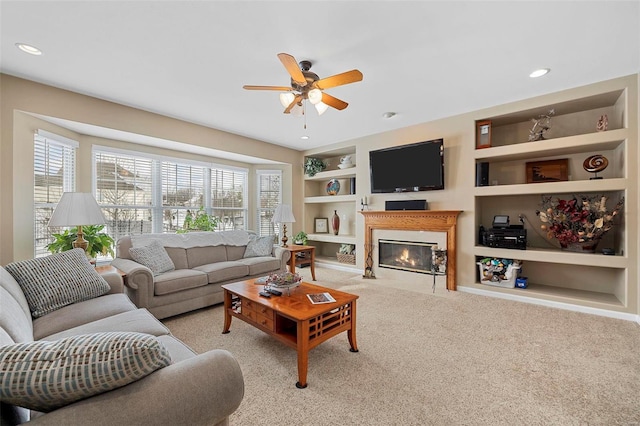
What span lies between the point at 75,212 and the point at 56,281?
0.81 meters

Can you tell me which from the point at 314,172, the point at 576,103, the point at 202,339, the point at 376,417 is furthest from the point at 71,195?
the point at 576,103

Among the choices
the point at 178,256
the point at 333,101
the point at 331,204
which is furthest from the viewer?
the point at 331,204

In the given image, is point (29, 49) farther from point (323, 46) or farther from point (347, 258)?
point (347, 258)

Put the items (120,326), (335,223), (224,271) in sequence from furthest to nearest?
(335,223)
(224,271)
(120,326)

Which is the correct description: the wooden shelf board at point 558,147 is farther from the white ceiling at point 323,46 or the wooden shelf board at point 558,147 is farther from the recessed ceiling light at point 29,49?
the recessed ceiling light at point 29,49

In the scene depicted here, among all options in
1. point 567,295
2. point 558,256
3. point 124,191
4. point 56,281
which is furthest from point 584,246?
point 124,191

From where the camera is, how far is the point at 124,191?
4.20 meters

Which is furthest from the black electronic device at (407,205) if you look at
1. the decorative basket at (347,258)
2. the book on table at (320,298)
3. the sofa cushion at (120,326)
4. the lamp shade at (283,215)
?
the sofa cushion at (120,326)

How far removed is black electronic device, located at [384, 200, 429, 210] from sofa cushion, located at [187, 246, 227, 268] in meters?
2.79

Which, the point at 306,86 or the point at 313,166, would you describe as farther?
the point at 313,166

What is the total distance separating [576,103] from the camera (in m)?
3.22

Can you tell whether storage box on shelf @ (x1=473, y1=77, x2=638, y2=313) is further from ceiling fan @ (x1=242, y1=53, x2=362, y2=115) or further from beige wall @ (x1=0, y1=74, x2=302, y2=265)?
beige wall @ (x1=0, y1=74, x2=302, y2=265)

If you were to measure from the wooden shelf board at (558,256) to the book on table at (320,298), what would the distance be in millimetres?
2658

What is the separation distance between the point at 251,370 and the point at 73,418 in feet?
Result: 4.65
